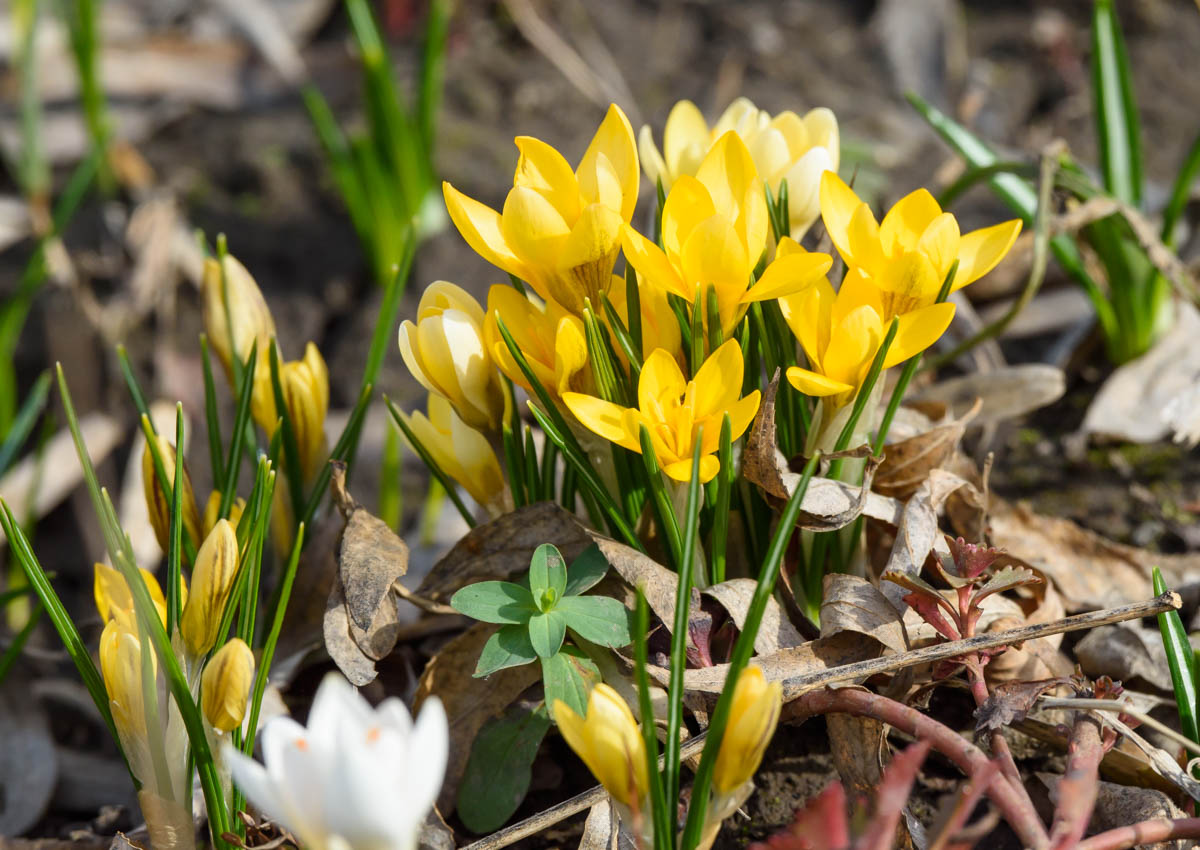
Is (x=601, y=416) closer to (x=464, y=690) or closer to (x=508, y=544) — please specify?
(x=508, y=544)

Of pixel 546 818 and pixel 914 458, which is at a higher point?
pixel 914 458

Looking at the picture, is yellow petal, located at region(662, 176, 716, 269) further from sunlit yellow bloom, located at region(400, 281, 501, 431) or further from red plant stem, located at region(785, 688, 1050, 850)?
red plant stem, located at region(785, 688, 1050, 850)

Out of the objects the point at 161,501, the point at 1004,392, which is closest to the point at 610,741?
the point at 161,501

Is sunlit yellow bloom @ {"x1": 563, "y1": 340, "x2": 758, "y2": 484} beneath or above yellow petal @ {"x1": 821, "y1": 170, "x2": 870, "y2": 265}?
beneath

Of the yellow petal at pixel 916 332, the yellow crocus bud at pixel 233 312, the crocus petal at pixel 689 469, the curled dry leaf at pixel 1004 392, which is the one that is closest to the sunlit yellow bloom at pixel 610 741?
the crocus petal at pixel 689 469

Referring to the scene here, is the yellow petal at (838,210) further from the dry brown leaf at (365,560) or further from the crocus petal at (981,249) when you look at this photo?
the dry brown leaf at (365,560)

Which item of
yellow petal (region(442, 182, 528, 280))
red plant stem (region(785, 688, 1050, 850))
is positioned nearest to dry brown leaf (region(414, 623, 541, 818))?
red plant stem (region(785, 688, 1050, 850))

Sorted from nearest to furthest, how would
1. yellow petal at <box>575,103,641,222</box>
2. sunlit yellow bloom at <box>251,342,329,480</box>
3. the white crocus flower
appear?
the white crocus flower
yellow petal at <box>575,103,641,222</box>
sunlit yellow bloom at <box>251,342,329,480</box>
